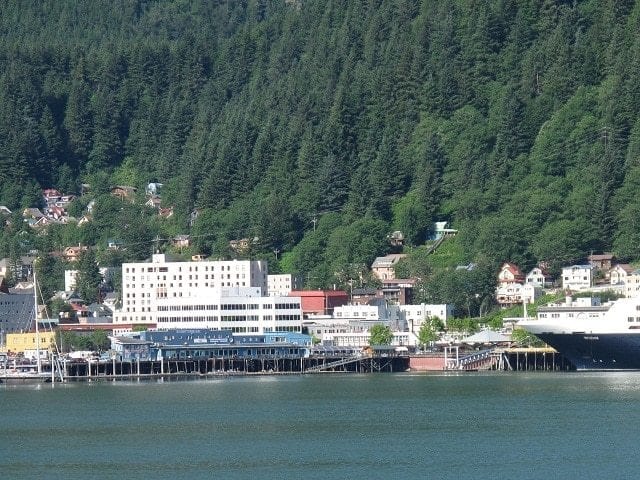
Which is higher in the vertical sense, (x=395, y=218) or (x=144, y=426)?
(x=395, y=218)

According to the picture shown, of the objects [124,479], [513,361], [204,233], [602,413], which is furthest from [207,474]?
[204,233]

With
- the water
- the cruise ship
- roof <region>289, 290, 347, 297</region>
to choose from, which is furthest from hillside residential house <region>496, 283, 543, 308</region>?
the water

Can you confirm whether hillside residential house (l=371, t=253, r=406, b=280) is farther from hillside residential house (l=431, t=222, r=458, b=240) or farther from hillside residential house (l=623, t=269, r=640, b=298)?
hillside residential house (l=623, t=269, r=640, b=298)

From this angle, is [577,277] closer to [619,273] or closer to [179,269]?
[619,273]

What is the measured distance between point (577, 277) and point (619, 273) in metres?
3.45

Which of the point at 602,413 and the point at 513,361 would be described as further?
the point at 513,361

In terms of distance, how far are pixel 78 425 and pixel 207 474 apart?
76.2 feet

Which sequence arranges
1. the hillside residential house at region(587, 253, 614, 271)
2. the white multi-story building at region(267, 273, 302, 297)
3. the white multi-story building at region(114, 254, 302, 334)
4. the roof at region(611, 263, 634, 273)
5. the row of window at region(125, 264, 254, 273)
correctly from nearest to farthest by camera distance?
1. the white multi-story building at region(114, 254, 302, 334)
2. the roof at region(611, 263, 634, 273)
3. the hillside residential house at region(587, 253, 614, 271)
4. the white multi-story building at region(267, 273, 302, 297)
5. the row of window at region(125, 264, 254, 273)

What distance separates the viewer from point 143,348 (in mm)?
Result: 146375

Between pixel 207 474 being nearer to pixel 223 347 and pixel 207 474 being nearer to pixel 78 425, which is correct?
pixel 78 425

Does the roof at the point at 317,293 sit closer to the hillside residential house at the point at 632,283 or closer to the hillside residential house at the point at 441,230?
the hillside residential house at the point at 441,230

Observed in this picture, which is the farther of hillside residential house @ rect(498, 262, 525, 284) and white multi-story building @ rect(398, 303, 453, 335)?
hillside residential house @ rect(498, 262, 525, 284)

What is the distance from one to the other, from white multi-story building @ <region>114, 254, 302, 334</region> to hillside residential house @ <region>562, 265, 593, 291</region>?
2314 centimetres

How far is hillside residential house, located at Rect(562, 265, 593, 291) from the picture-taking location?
166375mm
